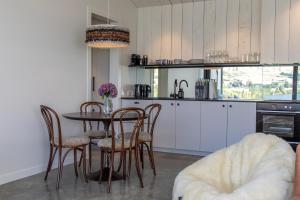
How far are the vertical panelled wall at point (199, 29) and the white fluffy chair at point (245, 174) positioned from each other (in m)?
3.67

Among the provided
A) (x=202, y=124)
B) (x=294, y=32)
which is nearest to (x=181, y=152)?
(x=202, y=124)

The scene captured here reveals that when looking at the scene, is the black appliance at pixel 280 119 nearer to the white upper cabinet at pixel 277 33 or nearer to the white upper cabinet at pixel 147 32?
the white upper cabinet at pixel 277 33

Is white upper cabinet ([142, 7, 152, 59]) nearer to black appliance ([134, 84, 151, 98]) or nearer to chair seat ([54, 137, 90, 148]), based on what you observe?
black appliance ([134, 84, 151, 98])

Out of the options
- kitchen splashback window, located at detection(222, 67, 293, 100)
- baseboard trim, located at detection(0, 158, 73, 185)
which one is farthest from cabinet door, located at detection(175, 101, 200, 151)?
baseboard trim, located at detection(0, 158, 73, 185)

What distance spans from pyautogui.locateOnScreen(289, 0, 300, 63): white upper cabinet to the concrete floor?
2700mm

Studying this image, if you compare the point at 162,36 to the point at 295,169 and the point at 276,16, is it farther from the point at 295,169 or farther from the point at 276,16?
the point at 295,169

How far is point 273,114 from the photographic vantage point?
495 cm

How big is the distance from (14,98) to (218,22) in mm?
3744

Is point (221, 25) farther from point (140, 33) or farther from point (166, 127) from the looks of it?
point (166, 127)

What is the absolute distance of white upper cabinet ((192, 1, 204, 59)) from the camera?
19.6 ft

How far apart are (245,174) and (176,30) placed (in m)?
4.37

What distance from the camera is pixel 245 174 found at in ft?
7.31

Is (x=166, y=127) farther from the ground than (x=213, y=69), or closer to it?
closer to it

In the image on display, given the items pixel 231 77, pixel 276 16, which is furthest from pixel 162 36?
pixel 276 16
